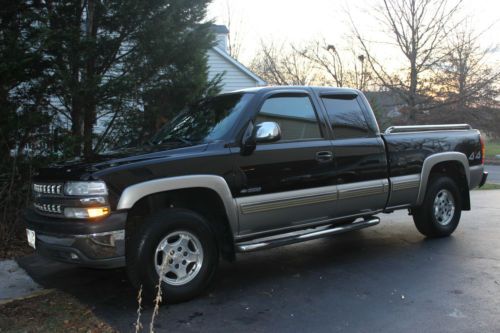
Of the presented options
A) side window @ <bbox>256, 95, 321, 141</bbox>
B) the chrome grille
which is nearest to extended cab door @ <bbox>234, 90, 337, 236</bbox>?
side window @ <bbox>256, 95, 321, 141</bbox>

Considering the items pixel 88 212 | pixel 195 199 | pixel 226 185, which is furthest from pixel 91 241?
pixel 226 185

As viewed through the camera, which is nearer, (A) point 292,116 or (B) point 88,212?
(B) point 88,212

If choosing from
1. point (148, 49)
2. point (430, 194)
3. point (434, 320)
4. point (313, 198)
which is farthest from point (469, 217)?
point (148, 49)

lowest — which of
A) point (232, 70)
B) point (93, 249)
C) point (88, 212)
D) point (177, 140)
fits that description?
point (93, 249)

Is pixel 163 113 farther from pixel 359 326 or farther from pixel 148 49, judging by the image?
pixel 359 326

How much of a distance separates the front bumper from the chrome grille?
0.26m

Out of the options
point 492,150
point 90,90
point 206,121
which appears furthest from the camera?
point 492,150

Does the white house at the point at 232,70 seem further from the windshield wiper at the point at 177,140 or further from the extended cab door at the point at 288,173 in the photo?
the windshield wiper at the point at 177,140

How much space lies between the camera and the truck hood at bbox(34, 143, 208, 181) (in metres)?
4.17

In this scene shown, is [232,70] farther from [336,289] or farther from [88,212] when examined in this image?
[88,212]

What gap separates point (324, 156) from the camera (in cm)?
539

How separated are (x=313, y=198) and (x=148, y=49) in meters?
4.08

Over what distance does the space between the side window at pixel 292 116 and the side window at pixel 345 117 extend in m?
0.27

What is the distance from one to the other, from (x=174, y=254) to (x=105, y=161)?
1.00 metres
